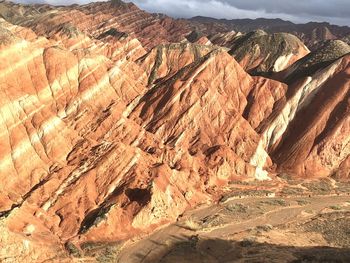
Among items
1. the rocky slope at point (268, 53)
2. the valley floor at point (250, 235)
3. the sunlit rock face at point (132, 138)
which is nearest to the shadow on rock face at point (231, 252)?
the valley floor at point (250, 235)

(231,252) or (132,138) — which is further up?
(132,138)

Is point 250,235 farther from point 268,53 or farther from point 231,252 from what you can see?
point 268,53

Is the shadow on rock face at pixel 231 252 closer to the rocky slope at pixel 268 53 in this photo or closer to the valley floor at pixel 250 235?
the valley floor at pixel 250 235

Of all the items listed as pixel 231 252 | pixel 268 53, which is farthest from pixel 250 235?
pixel 268 53

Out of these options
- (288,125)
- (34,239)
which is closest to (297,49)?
(288,125)

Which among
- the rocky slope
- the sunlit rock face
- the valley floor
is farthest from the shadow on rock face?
the rocky slope
